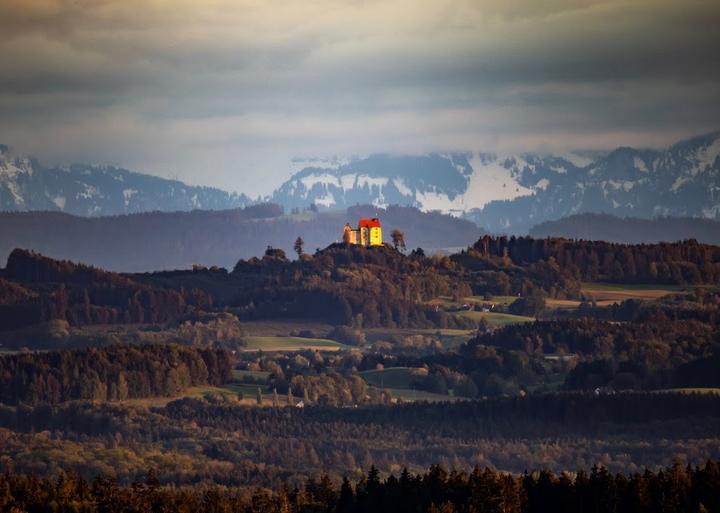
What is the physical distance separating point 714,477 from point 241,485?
154 ft

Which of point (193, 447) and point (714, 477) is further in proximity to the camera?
point (193, 447)

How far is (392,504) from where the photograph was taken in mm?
137625

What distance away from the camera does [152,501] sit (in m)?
139

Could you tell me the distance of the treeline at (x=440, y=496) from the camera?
428ft

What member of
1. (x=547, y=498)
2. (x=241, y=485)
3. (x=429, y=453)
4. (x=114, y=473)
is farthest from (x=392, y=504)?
(x=429, y=453)

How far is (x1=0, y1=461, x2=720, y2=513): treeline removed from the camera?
130 m

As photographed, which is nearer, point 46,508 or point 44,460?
point 46,508

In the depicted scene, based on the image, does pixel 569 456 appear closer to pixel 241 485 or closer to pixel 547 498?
pixel 241 485

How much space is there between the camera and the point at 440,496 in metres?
136

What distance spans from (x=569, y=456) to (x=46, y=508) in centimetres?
6859

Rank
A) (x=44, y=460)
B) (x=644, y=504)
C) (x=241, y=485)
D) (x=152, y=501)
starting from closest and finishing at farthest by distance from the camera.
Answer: (x=644, y=504), (x=152, y=501), (x=241, y=485), (x=44, y=460)

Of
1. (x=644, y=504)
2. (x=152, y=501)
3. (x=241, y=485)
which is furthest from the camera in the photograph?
(x=241, y=485)

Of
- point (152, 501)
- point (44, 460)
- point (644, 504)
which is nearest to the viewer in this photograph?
point (644, 504)

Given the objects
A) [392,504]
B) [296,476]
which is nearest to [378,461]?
[296,476]
